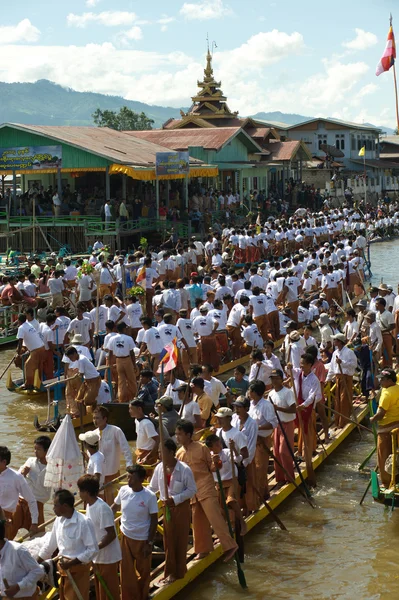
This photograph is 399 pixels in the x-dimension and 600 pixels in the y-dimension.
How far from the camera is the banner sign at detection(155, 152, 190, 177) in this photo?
3152cm

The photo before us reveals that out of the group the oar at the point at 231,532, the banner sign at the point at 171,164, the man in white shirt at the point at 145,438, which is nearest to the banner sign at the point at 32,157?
the banner sign at the point at 171,164

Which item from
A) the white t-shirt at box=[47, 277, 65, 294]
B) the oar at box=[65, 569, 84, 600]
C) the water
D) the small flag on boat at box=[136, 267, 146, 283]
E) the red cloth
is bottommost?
the water

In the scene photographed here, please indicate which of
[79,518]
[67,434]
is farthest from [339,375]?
[79,518]

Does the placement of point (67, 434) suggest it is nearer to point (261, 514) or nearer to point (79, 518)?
point (79, 518)

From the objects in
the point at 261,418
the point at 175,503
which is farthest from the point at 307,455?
the point at 175,503

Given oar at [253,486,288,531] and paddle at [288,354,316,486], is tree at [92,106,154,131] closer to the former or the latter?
paddle at [288,354,316,486]

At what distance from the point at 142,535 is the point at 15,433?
7.83 m

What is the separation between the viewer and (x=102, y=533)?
316 inches

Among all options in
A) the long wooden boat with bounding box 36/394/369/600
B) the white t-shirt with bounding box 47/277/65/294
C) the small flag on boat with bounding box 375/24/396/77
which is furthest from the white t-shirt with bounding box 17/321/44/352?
the small flag on boat with bounding box 375/24/396/77

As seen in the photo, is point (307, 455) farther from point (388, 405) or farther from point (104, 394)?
point (104, 394)

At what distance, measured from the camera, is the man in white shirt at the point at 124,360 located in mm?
15266

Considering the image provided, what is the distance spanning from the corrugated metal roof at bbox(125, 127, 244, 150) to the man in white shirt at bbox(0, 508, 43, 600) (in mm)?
35198

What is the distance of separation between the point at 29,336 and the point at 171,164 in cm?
1691

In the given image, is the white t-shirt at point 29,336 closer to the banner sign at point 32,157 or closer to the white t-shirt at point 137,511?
the white t-shirt at point 137,511
